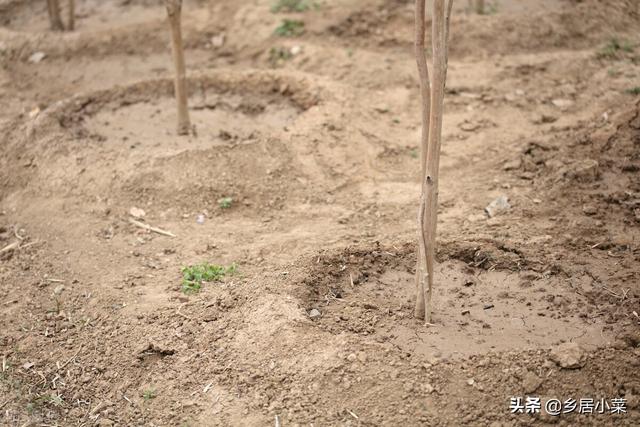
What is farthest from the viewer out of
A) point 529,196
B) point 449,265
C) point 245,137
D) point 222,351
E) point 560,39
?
point 560,39

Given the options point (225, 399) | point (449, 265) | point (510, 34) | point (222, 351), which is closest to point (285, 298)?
point (222, 351)

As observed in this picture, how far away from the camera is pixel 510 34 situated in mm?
7852

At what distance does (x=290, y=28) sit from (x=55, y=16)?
2874 mm

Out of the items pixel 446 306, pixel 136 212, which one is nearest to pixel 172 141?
pixel 136 212

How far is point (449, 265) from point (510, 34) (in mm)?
4126

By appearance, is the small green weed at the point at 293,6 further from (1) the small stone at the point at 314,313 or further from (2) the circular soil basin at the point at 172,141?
(1) the small stone at the point at 314,313

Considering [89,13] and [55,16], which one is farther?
[89,13]

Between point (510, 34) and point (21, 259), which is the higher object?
point (510, 34)

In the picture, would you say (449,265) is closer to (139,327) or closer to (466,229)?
(466,229)

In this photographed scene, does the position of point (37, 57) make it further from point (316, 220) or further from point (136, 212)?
point (316, 220)

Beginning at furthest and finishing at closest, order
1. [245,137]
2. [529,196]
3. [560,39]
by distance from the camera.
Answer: [560,39], [245,137], [529,196]

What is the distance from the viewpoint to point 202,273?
15.5 feet

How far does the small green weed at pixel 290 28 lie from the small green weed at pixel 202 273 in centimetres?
401

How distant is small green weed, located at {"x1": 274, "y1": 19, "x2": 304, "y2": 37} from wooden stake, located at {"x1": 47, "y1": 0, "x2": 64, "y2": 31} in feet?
8.83
